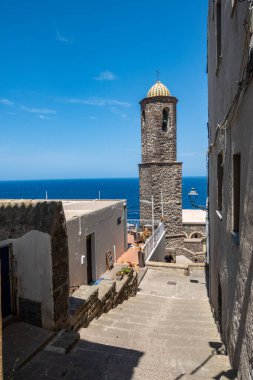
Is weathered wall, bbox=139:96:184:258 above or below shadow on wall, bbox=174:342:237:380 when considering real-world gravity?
above

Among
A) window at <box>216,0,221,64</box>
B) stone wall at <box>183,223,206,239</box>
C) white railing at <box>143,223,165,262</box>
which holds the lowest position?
stone wall at <box>183,223,206,239</box>

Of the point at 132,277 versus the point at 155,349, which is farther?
the point at 132,277

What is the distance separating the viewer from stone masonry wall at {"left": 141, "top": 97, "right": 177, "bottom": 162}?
25.7 m

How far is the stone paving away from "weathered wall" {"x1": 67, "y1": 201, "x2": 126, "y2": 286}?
275 centimetres

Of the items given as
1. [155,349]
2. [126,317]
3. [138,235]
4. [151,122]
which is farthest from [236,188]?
[151,122]

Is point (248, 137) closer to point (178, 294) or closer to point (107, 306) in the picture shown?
point (107, 306)

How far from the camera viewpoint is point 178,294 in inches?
503

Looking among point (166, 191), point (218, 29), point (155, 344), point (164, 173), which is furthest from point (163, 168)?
point (155, 344)

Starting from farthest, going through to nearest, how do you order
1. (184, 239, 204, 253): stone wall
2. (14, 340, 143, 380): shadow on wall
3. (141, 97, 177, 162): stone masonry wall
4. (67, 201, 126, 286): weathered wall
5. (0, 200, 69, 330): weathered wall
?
(184, 239, 204, 253): stone wall → (141, 97, 177, 162): stone masonry wall → (67, 201, 126, 286): weathered wall → (0, 200, 69, 330): weathered wall → (14, 340, 143, 380): shadow on wall

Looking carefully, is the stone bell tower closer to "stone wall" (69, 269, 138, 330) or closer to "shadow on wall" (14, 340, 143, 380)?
"stone wall" (69, 269, 138, 330)

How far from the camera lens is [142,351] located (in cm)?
572

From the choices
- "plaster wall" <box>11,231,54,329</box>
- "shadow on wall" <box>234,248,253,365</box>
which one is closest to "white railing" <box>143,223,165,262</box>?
"plaster wall" <box>11,231,54,329</box>

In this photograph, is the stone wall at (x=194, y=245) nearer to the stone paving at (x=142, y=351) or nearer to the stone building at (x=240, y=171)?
the stone paving at (x=142, y=351)

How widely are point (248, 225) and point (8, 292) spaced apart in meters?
4.46
